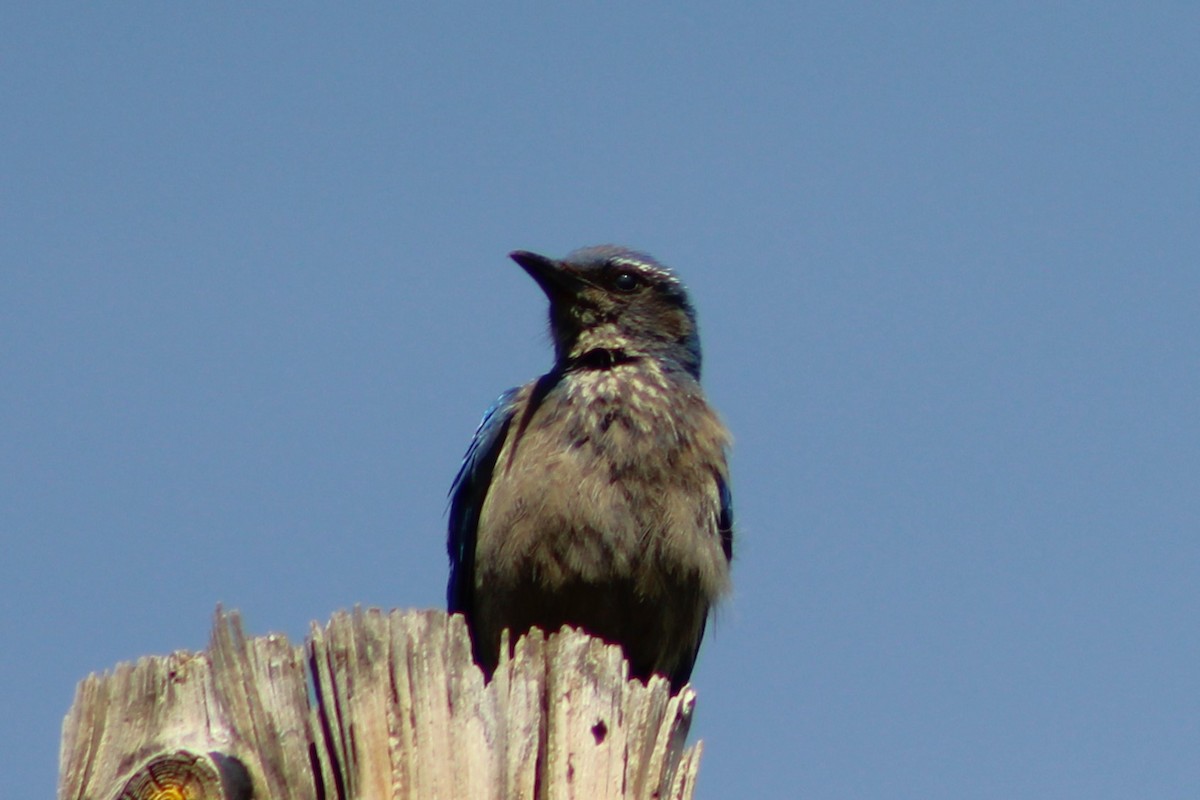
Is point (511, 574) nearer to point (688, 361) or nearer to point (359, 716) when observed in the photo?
point (688, 361)

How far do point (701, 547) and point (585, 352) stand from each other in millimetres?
1428

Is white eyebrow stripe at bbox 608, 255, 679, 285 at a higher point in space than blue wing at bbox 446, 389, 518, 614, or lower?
higher

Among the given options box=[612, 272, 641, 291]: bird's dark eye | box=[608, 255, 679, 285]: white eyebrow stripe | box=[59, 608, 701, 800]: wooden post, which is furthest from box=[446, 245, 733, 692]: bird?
box=[59, 608, 701, 800]: wooden post

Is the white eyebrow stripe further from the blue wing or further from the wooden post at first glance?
the wooden post

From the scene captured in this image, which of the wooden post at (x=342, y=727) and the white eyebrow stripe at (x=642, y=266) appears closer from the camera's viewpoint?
the wooden post at (x=342, y=727)

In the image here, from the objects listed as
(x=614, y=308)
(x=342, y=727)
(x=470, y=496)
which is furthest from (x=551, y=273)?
(x=342, y=727)

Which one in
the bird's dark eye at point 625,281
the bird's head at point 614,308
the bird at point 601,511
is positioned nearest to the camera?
the bird at point 601,511

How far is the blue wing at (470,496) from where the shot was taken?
7758 millimetres

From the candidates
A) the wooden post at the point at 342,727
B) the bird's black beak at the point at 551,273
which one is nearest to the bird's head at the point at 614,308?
the bird's black beak at the point at 551,273

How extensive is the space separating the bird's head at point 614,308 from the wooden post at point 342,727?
12.9ft

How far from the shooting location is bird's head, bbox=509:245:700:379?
8.12 metres

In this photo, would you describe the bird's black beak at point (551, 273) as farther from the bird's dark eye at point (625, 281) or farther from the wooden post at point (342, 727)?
the wooden post at point (342, 727)

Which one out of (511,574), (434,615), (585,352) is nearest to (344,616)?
(434,615)

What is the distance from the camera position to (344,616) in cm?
414
